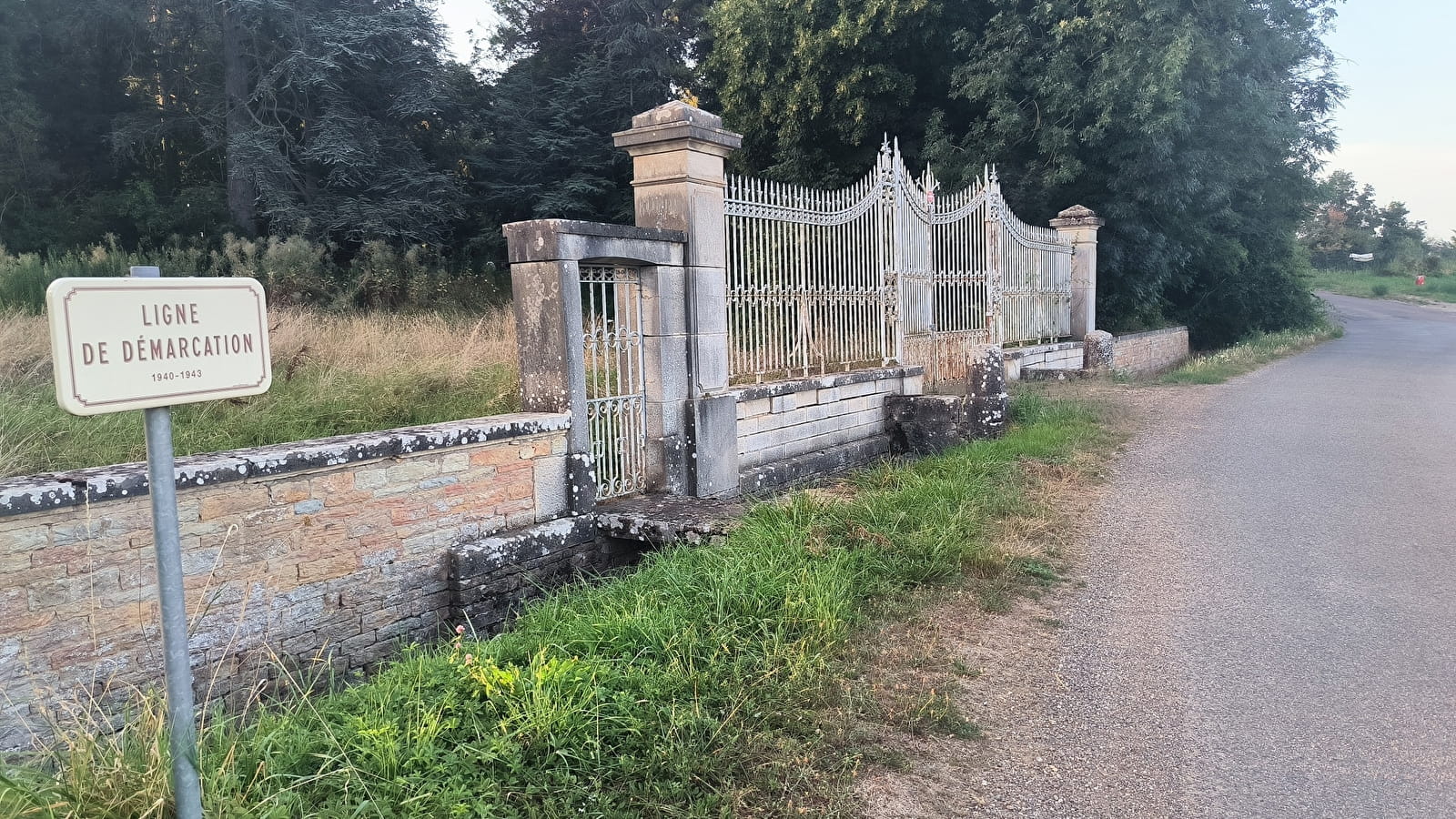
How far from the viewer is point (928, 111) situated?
1653cm

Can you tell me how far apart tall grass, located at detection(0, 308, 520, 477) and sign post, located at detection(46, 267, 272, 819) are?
3759 mm

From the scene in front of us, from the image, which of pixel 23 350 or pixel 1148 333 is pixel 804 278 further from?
pixel 1148 333

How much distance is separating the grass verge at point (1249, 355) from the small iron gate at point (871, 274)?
394 cm

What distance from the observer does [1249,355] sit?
1691 centimetres

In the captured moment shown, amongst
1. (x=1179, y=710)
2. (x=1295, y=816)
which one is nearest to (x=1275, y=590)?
(x=1179, y=710)

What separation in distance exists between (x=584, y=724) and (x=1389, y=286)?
161 ft

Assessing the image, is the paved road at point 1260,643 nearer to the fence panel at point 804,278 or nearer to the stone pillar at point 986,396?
the stone pillar at point 986,396

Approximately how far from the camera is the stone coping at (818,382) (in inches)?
281

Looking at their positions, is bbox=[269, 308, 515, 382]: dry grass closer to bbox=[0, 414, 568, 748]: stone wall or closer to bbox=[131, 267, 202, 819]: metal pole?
bbox=[0, 414, 568, 748]: stone wall

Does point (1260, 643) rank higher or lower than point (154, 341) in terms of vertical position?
lower

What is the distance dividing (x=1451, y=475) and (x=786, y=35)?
1235cm

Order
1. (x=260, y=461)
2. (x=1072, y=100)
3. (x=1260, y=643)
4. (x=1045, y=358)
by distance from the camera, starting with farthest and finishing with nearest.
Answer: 1. (x=1072, y=100)
2. (x=1045, y=358)
3. (x=260, y=461)
4. (x=1260, y=643)

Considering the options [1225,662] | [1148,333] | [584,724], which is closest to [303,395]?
[584,724]

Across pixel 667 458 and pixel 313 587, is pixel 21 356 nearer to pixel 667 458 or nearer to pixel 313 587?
pixel 313 587
